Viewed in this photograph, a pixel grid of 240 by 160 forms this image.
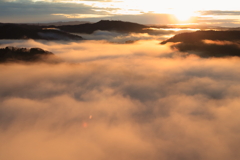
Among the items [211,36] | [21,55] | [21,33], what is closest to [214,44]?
[211,36]

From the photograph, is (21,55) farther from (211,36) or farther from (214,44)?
(214,44)

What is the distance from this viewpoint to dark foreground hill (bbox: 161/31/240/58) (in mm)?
119562

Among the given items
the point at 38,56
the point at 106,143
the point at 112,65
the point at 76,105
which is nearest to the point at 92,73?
the point at 112,65

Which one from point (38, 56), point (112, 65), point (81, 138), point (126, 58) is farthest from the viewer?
point (126, 58)

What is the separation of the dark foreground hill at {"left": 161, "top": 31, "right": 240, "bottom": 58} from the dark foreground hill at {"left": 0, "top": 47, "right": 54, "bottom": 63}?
273 ft

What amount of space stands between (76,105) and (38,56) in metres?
33.8

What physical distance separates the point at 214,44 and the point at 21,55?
335 ft

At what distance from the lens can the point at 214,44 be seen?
12369 cm

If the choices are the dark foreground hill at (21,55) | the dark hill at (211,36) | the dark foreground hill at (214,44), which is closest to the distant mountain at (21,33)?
the dark foreground hill at (21,55)

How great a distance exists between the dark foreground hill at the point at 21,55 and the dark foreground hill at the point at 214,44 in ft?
273

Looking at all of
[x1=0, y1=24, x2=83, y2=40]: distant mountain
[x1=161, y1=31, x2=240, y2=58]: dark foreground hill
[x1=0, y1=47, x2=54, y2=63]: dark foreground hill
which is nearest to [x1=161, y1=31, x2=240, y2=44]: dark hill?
[x1=161, y1=31, x2=240, y2=58]: dark foreground hill

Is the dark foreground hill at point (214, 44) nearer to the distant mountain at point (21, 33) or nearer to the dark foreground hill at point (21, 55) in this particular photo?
the dark foreground hill at point (21, 55)

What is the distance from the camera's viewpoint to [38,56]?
89938 mm

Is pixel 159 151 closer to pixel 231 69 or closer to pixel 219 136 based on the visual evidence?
pixel 219 136
